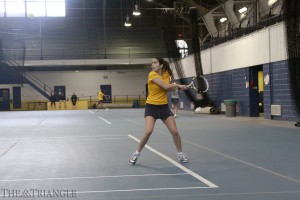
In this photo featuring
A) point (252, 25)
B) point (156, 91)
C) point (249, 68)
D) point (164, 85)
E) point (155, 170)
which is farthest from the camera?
point (252, 25)

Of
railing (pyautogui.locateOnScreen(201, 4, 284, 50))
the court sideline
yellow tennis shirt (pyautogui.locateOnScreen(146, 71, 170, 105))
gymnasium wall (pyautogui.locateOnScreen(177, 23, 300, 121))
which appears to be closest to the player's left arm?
yellow tennis shirt (pyautogui.locateOnScreen(146, 71, 170, 105))

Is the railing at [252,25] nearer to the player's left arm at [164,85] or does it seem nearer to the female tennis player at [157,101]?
the female tennis player at [157,101]

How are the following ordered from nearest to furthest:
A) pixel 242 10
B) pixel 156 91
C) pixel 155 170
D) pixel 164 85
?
pixel 155 170 < pixel 164 85 < pixel 156 91 < pixel 242 10

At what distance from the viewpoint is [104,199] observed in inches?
242

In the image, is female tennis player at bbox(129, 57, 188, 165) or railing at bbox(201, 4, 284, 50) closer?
female tennis player at bbox(129, 57, 188, 165)

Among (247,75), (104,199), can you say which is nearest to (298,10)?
(247,75)

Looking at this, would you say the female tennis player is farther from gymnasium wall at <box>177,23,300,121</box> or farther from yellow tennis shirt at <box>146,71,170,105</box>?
gymnasium wall at <box>177,23,300,121</box>

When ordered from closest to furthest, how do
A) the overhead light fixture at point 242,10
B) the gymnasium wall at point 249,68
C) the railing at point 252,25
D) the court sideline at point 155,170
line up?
the court sideline at point 155,170
the gymnasium wall at point 249,68
the railing at point 252,25
the overhead light fixture at point 242,10

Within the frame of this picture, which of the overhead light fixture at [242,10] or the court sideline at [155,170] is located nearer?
the court sideline at [155,170]

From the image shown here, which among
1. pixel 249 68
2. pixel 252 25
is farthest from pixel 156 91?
pixel 252 25

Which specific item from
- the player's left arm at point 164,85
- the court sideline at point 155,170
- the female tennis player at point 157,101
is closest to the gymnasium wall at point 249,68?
the court sideline at point 155,170

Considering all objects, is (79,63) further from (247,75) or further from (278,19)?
(278,19)

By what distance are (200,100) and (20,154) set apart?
23.3 m

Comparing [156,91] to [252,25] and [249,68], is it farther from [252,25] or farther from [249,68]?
Result: [252,25]
